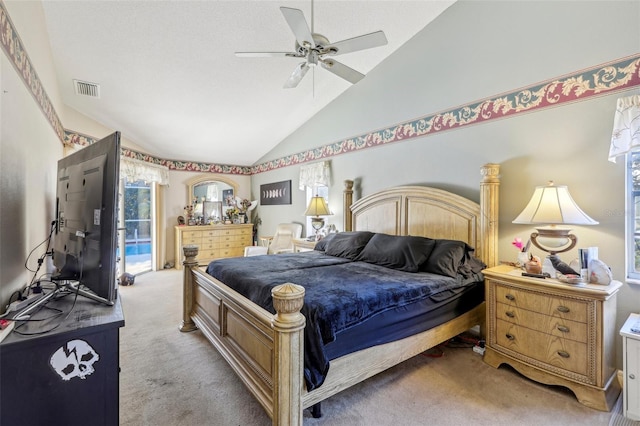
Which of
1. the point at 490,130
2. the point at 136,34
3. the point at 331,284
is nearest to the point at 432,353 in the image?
the point at 331,284

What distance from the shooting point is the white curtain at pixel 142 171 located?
4879 millimetres

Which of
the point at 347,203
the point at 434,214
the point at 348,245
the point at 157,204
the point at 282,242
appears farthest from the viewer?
the point at 157,204

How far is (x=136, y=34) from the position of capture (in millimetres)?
2748

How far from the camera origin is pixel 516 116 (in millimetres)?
2637

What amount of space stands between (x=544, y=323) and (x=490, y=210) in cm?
103

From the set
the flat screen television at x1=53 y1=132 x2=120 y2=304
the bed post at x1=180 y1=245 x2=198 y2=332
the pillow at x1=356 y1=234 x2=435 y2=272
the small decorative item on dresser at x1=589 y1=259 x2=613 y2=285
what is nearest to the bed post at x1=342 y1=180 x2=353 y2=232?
the pillow at x1=356 y1=234 x2=435 y2=272

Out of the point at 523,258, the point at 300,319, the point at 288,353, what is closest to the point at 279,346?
the point at 288,353

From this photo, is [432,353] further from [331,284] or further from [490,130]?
[490,130]

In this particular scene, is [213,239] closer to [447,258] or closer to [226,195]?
[226,195]

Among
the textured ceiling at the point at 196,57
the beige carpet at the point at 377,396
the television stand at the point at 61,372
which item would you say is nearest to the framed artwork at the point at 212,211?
the textured ceiling at the point at 196,57

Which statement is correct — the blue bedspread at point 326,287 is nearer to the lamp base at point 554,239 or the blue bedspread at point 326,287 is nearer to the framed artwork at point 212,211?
the lamp base at point 554,239

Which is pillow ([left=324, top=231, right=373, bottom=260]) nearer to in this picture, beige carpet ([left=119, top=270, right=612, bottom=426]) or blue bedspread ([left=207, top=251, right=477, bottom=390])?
blue bedspread ([left=207, top=251, right=477, bottom=390])

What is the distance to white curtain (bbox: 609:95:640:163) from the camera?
6.31ft

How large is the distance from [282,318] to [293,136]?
4.75 metres
